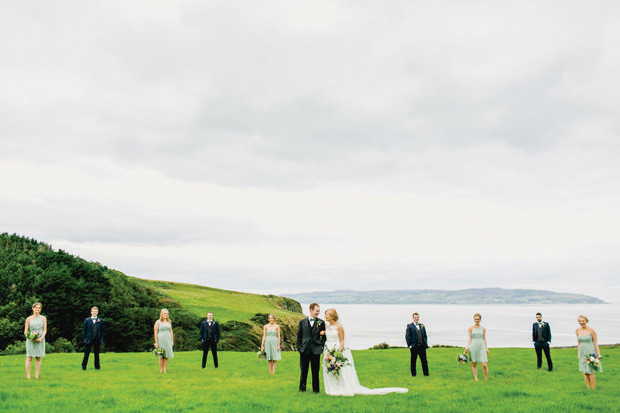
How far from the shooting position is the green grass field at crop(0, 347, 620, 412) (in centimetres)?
1267

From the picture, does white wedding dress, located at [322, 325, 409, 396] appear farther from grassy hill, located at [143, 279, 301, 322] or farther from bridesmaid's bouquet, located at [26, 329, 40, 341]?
grassy hill, located at [143, 279, 301, 322]

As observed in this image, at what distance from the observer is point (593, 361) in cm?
1584

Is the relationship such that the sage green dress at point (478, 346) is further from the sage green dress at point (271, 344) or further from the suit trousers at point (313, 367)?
the sage green dress at point (271, 344)

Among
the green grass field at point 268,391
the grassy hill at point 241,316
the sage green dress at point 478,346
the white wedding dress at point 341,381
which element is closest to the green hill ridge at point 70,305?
the grassy hill at point 241,316

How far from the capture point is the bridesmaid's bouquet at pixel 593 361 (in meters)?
15.8

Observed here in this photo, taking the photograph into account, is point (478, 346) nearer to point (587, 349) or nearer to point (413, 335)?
point (413, 335)

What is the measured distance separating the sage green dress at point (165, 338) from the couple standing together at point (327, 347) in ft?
27.1

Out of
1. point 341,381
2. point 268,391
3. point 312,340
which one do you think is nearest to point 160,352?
point 268,391

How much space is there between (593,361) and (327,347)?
945 cm

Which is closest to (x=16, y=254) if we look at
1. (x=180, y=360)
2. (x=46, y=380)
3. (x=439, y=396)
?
(x=180, y=360)

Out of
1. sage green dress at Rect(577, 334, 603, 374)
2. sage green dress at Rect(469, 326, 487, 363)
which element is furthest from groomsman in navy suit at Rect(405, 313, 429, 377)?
sage green dress at Rect(577, 334, 603, 374)

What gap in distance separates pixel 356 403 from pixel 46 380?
41.4 ft

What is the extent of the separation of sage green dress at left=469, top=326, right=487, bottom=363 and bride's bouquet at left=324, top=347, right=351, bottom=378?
6.69 m

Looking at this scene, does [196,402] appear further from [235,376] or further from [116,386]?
[235,376]
